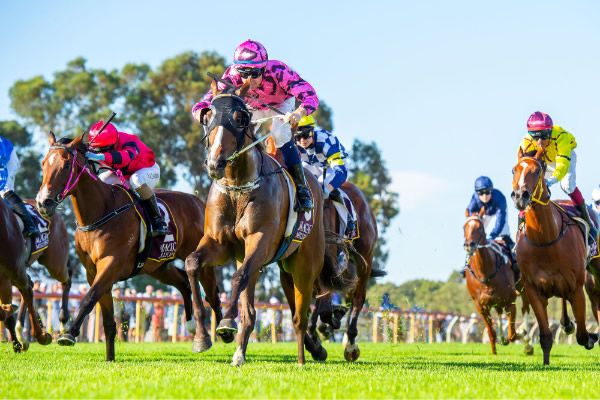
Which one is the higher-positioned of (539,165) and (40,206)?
(539,165)

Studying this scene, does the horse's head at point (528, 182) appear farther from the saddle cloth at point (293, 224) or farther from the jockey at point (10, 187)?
the jockey at point (10, 187)

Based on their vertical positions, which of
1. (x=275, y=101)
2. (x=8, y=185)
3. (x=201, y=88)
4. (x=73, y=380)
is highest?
(x=201, y=88)

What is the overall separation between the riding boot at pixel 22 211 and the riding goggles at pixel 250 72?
394 cm

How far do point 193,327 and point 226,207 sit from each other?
2.27 metres

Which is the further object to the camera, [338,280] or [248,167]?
[338,280]

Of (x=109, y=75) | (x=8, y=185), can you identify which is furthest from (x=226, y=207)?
(x=109, y=75)

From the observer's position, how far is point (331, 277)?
9.56 metres

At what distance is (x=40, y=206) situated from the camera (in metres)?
7.84

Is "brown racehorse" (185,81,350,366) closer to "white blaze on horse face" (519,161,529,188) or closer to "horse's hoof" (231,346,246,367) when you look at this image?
"horse's hoof" (231,346,246,367)

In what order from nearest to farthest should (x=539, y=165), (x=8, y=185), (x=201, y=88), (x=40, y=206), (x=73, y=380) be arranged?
(x=73, y=380), (x=40, y=206), (x=539, y=165), (x=8, y=185), (x=201, y=88)

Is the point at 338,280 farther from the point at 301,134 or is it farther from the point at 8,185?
the point at 8,185

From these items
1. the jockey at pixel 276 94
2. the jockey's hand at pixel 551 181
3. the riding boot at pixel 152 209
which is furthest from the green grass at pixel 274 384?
the jockey's hand at pixel 551 181

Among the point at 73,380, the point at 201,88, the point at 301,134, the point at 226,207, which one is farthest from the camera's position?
the point at 201,88

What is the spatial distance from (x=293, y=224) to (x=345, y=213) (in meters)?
2.96
